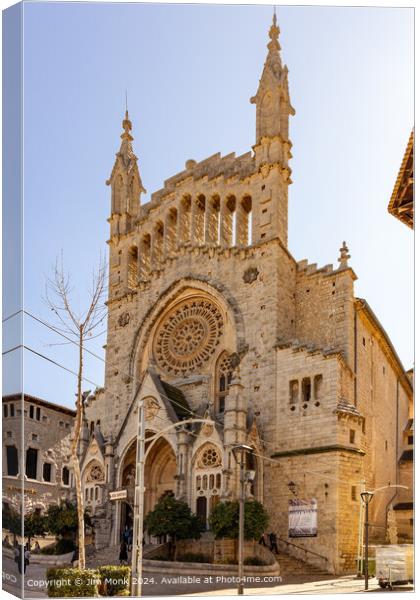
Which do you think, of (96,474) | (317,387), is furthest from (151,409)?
(317,387)

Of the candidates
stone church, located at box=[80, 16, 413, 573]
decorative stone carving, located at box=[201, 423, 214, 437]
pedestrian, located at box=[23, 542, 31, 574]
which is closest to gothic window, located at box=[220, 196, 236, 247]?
stone church, located at box=[80, 16, 413, 573]

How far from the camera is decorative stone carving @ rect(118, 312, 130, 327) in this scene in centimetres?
3672

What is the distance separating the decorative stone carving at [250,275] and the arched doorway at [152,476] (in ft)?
24.2

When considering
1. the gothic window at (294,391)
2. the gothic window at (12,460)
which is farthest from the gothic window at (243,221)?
the gothic window at (12,460)

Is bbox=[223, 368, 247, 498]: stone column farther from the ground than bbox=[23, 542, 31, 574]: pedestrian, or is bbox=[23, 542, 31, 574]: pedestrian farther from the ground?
bbox=[223, 368, 247, 498]: stone column

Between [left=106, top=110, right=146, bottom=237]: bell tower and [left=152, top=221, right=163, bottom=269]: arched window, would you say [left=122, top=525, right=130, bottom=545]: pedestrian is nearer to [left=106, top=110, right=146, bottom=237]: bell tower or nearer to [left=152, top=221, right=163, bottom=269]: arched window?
[left=152, top=221, right=163, bottom=269]: arched window

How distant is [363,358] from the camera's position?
30891 millimetres

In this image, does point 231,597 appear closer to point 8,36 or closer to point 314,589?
point 314,589

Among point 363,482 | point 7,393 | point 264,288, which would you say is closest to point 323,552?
point 363,482

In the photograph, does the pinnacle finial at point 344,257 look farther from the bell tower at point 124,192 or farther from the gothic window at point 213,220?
the bell tower at point 124,192

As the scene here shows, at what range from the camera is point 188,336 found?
35312 millimetres

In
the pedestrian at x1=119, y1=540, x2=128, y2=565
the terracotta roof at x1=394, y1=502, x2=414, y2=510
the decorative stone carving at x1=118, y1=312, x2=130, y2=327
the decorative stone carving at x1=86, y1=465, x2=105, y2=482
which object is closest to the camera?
the terracotta roof at x1=394, y1=502, x2=414, y2=510

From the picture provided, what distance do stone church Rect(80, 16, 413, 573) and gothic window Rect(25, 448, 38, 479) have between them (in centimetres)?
741

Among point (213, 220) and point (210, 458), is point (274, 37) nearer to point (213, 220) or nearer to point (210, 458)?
point (213, 220)
